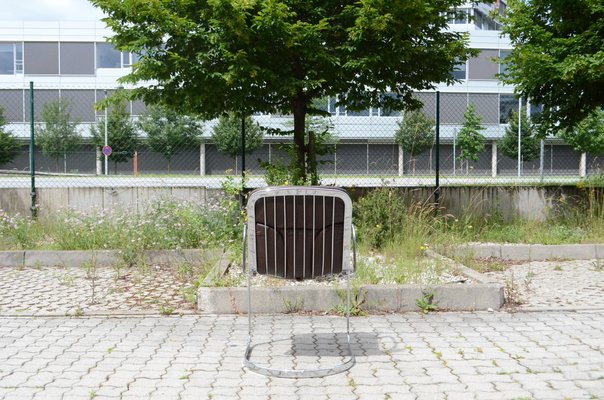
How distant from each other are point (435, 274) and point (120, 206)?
19.0 ft

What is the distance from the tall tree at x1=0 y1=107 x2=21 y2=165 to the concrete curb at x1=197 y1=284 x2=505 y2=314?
27.9 ft

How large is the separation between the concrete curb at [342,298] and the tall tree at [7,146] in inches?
335

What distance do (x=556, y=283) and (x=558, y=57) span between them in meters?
4.86

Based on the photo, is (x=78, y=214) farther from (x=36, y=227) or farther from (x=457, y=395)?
(x=457, y=395)

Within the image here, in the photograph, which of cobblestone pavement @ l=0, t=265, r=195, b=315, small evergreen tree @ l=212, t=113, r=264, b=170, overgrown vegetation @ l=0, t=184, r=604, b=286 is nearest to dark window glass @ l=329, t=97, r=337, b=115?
small evergreen tree @ l=212, t=113, r=264, b=170

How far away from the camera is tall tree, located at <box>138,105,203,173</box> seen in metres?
11.9

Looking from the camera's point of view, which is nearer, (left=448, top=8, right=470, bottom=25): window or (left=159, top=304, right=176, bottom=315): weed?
(left=159, top=304, right=176, bottom=315): weed

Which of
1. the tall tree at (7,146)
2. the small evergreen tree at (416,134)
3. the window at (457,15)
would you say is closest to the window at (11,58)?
the tall tree at (7,146)

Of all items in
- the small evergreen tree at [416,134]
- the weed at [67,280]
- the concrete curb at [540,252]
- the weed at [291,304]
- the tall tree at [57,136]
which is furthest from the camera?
the tall tree at [57,136]

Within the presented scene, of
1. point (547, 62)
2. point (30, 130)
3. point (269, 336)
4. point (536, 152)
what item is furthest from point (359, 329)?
point (536, 152)

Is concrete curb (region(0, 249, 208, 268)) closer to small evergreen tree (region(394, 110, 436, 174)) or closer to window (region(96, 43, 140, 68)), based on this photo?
small evergreen tree (region(394, 110, 436, 174))

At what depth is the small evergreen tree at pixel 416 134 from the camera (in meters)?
11.8

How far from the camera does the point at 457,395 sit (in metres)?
3.88

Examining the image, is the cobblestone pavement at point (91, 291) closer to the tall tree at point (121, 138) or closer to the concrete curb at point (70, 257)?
the concrete curb at point (70, 257)
